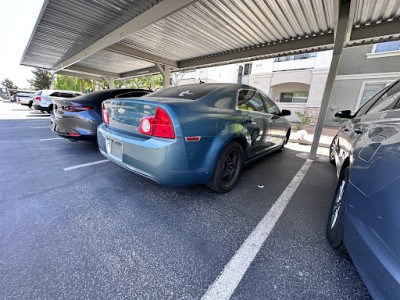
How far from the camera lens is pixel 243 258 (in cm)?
152

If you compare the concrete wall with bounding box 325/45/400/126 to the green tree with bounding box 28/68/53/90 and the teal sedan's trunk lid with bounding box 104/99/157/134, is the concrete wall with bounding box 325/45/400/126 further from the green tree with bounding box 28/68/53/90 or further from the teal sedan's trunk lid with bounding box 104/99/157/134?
the green tree with bounding box 28/68/53/90

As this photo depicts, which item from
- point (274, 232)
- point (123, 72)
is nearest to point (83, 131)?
point (274, 232)

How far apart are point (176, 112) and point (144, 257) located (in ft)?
4.47

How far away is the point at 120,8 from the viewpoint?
471 cm

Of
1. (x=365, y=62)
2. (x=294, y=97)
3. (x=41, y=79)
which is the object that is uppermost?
(x=41, y=79)

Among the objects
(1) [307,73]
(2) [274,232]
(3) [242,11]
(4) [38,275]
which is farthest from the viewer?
(1) [307,73]

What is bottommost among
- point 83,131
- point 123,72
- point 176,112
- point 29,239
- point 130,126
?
point 29,239

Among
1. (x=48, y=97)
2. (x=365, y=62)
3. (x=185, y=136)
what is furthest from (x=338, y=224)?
(x=48, y=97)

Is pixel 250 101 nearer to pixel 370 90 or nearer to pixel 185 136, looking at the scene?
pixel 185 136

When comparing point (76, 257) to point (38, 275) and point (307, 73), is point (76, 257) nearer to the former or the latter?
point (38, 275)

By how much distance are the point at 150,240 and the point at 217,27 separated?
5.77 meters

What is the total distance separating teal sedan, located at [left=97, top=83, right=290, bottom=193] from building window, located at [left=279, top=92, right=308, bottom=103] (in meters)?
11.6

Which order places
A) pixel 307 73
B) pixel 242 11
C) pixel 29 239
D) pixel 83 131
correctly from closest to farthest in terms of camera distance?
pixel 29 239
pixel 83 131
pixel 242 11
pixel 307 73

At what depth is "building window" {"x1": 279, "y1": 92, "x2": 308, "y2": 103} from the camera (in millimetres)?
12234
